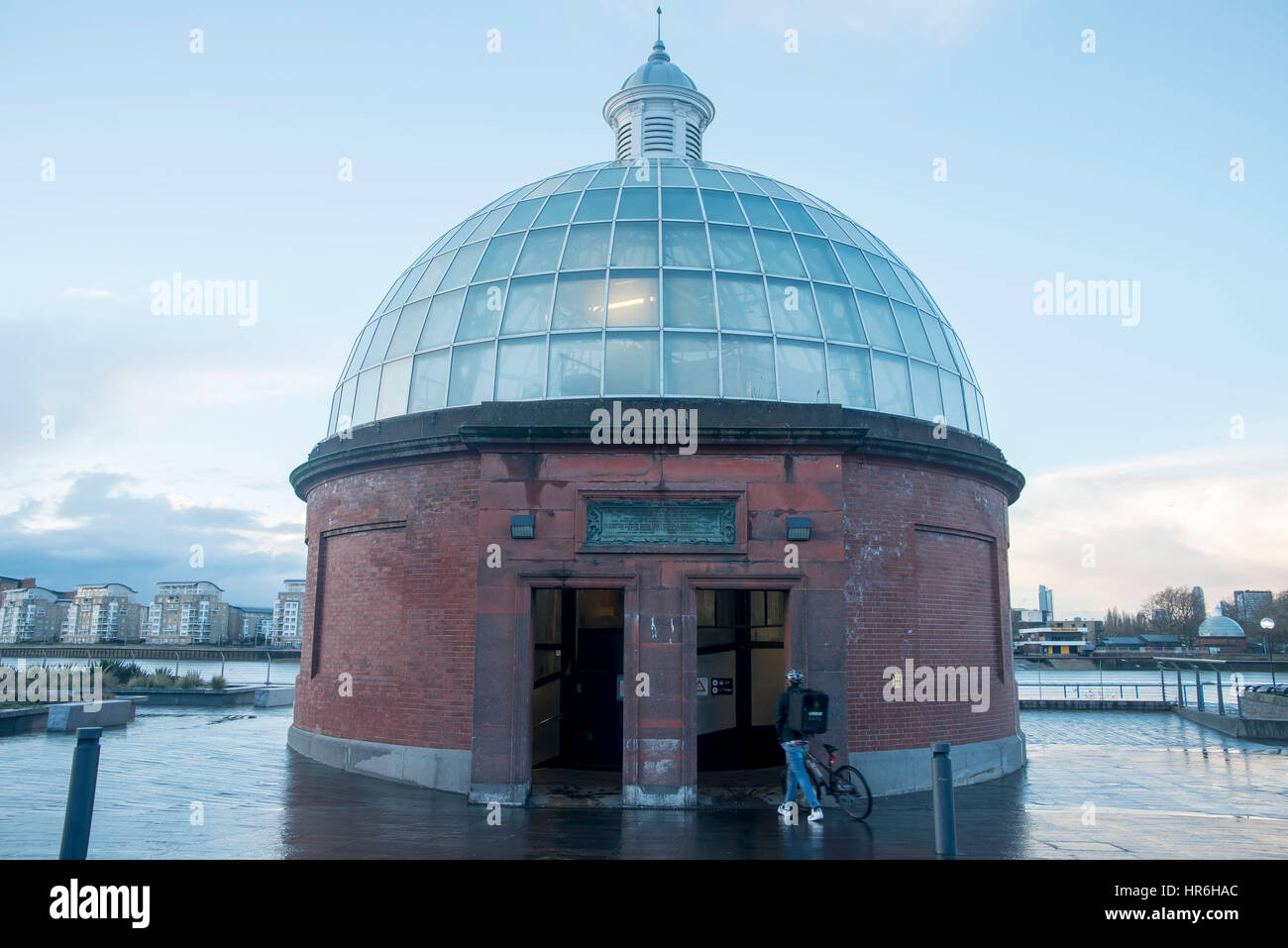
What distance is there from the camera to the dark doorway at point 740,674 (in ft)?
53.0

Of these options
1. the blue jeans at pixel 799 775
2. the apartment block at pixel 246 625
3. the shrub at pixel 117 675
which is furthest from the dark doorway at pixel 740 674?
the apartment block at pixel 246 625

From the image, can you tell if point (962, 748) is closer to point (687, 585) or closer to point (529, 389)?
point (687, 585)

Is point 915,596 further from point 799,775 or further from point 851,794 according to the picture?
point 799,775

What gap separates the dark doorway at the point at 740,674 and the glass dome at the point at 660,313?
4467mm

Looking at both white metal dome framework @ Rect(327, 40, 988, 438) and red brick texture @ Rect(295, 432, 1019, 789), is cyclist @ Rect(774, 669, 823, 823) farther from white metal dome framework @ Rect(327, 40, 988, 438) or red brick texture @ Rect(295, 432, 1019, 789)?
white metal dome framework @ Rect(327, 40, 988, 438)

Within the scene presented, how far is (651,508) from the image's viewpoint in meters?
12.5

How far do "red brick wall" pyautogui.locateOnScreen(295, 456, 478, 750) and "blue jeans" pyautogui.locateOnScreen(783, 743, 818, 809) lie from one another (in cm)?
519

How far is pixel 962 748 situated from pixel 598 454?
816 cm

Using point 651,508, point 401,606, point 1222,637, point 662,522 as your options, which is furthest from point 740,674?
point 1222,637

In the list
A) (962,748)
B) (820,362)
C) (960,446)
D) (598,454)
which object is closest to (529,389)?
(598,454)

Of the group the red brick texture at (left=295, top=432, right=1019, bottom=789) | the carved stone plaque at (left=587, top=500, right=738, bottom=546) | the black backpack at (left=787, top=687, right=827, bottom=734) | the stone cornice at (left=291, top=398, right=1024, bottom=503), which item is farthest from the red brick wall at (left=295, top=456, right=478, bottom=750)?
the black backpack at (left=787, top=687, right=827, bottom=734)

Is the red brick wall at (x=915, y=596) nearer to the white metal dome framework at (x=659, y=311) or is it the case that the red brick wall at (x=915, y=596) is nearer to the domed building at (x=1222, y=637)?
the white metal dome framework at (x=659, y=311)
